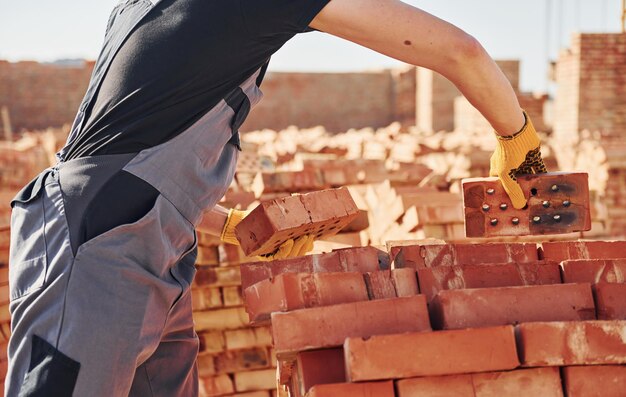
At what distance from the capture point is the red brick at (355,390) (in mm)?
1653

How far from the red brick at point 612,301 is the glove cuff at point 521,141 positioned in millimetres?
541

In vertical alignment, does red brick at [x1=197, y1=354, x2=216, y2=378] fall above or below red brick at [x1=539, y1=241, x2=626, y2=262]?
below

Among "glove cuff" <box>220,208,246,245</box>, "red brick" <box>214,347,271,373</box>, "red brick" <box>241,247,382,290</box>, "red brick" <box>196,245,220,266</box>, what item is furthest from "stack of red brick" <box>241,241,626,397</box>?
"red brick" <box>214,347,271,373</box>

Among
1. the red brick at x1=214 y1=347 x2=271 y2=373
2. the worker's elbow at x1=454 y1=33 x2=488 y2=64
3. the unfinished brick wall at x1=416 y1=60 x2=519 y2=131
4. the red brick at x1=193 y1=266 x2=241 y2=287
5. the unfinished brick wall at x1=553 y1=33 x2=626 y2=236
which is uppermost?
the unfinished brick wall at x1=416 y1=60 x2=519 y2=131

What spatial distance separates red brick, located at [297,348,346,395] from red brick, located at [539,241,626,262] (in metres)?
0.90

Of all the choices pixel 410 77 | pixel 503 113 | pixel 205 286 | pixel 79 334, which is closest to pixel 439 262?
pixel 503 113

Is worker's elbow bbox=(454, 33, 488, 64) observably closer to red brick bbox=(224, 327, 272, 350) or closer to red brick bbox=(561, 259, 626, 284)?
red brick bbox=(561, 259, 626, 284)

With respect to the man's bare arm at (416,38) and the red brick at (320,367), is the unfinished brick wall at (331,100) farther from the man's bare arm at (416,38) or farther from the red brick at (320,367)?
the red brick at (320,367)

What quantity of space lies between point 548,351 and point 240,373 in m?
2.87

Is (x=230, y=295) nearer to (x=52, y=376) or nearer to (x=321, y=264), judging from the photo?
(x=321, y=264)

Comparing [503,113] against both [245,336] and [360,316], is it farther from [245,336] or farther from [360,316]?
[245,336]

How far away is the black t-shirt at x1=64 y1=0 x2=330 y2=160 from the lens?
1.87 meters

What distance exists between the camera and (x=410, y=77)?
866 inches

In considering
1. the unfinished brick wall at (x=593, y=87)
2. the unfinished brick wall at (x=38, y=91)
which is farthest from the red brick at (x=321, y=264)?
the unfinished brick wall at (x=38, y=91)
